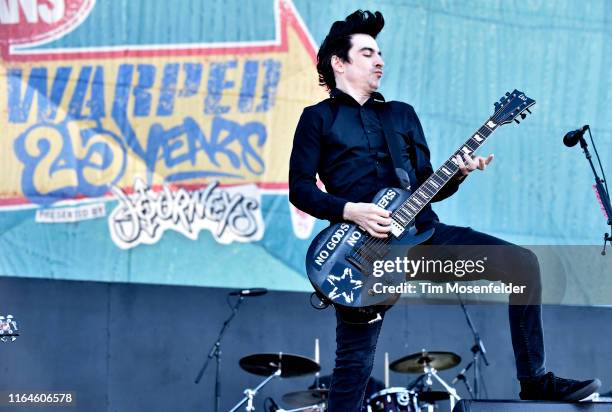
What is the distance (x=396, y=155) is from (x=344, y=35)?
2.32 ft

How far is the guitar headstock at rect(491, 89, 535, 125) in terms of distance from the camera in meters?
4.55

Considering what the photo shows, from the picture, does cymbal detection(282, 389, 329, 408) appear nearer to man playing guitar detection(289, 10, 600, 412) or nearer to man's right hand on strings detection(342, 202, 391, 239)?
man playing guitar detection(289, 10, 600, 412)

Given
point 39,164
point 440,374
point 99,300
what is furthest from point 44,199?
point 440,374

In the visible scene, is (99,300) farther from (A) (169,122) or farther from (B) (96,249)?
(A) (169,122)

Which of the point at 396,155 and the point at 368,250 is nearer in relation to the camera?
the point at 368,250

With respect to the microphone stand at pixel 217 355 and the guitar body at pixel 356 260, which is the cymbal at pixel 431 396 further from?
the guitar body at pixel 356 260

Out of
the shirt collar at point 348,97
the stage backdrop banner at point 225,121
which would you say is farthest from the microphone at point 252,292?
the shirt collar at point 348,97

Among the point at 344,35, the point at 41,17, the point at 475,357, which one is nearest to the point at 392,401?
the point at 475,357

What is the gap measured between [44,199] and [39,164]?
0.28m

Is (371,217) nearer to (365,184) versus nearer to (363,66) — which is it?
(365,184)

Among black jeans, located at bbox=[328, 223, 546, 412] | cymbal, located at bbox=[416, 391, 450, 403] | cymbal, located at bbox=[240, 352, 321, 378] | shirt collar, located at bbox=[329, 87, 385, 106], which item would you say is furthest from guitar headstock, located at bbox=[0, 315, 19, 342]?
cymbal, located at bbox=[416, 391, 450, 403]

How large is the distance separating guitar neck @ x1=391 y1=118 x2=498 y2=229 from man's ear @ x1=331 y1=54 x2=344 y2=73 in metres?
0.74

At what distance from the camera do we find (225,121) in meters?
8.01

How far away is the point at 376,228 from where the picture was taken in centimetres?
425
